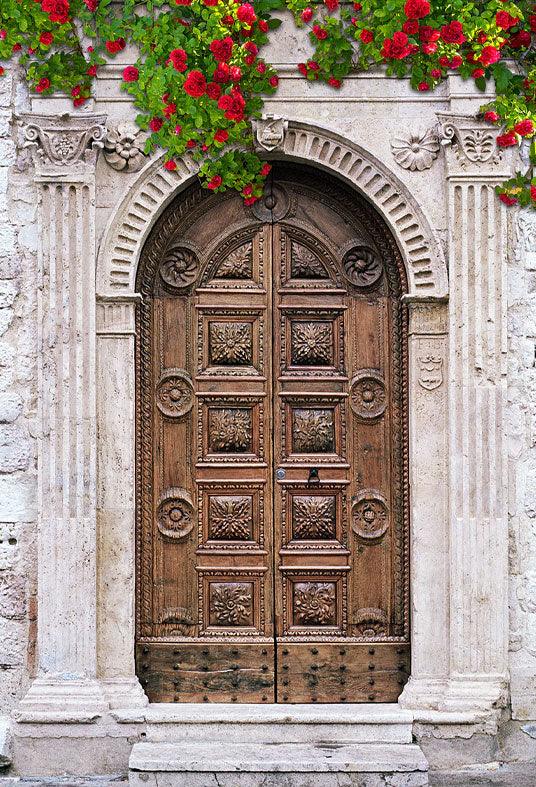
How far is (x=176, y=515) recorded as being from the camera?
469 centimetres

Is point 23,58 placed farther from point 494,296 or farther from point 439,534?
point 439,534

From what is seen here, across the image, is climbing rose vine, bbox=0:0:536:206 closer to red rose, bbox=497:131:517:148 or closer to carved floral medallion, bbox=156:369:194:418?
red rose, bbox=497:131:517:148

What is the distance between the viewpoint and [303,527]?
4703mm

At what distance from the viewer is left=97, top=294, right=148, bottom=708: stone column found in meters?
4.52

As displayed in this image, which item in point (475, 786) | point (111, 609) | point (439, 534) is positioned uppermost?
point (439, 534)

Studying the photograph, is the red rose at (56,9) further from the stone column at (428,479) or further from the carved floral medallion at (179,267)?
the stone column at (428,479)

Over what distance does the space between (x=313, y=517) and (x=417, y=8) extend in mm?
2573

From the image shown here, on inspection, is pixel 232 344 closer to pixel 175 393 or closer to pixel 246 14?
pixel 175 393

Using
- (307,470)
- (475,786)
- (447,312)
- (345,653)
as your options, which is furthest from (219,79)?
(475,786)

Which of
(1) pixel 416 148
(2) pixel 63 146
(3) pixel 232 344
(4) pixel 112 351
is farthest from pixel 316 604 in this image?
(2) pixel 63 146

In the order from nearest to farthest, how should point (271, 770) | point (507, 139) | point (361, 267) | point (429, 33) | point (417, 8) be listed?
point (271, 770) < point (417, 8) < point (429, 33) < point (507, 139) < point (361, 267)

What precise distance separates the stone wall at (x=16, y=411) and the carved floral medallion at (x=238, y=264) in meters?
0.97

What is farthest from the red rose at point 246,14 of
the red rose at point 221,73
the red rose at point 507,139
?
the red rose at point 507,139

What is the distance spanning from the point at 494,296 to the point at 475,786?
2.41 m
